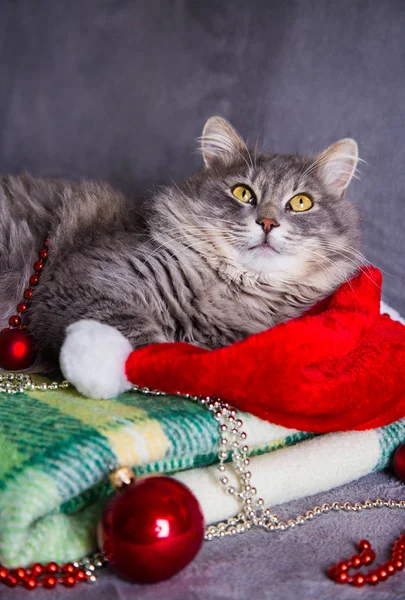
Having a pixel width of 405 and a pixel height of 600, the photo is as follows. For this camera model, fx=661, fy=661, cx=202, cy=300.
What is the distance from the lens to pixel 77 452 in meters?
1.05

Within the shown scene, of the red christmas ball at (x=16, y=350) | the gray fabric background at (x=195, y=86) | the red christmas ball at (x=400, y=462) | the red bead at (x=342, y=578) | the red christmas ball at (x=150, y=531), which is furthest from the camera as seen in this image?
the gray fabric background at (x=195, y=86)

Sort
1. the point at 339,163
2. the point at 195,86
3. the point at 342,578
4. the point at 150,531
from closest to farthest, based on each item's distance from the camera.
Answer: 1. the point at 150,531
2. the point at 342,578
3. the point at 339,163
4. the point at 195,86

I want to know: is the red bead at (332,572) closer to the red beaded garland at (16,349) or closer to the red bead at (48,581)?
the red bead at (48,581)

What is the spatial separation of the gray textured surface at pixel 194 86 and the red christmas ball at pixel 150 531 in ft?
5.54

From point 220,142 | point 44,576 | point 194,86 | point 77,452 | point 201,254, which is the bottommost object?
point 44,576

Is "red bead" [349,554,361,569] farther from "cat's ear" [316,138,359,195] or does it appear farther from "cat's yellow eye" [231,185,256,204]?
"cat's ear" [316,138,359,195]

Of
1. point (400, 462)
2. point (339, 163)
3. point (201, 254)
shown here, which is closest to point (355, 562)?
point (400, 462)

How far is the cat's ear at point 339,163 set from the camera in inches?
73.7

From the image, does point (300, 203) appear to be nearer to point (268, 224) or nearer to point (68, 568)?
point (268, 224)

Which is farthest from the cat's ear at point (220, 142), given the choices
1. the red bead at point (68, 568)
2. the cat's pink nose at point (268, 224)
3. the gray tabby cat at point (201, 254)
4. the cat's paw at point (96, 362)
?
the red bead at point (68, 568)

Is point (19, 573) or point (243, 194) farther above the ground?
point (243, 194)

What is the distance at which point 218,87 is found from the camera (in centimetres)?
256

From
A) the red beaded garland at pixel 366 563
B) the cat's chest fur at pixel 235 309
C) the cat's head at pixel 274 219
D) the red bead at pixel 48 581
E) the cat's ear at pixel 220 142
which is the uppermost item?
the cat's ear at pixel 220 142

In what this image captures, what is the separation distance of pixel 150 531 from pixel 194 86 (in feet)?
6.56
